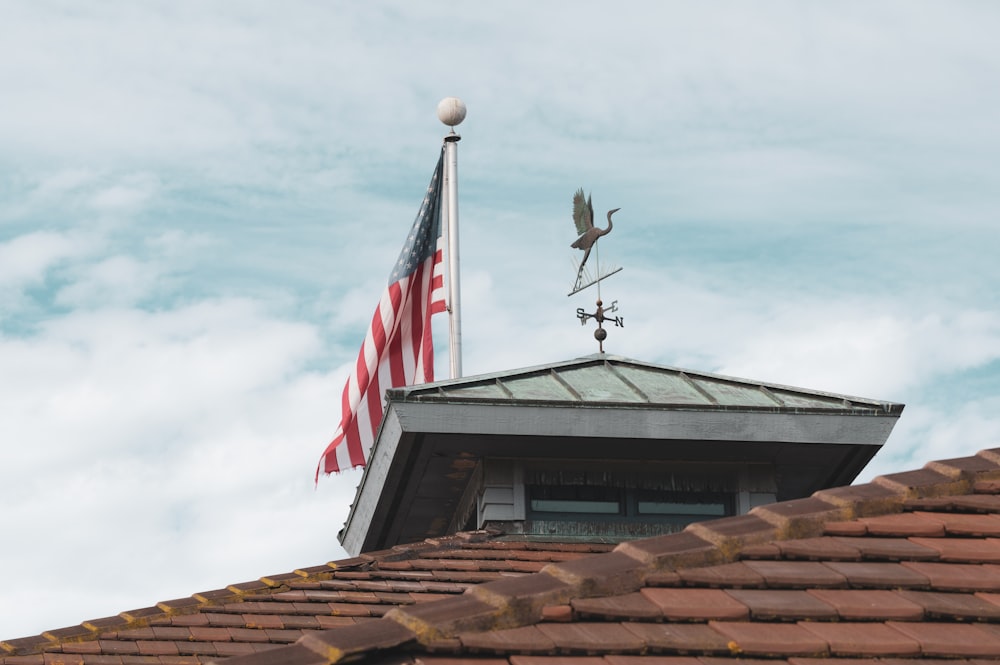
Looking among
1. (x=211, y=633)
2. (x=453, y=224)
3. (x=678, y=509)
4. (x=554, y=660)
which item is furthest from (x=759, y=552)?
(x=453, y=224)

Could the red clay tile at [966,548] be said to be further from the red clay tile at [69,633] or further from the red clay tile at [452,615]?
the red clay tile at [69,633]

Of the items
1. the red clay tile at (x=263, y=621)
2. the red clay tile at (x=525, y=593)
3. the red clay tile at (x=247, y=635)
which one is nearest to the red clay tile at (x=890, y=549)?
the red clay tile at (x=525, y=593)

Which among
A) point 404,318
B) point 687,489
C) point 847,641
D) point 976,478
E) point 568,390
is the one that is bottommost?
point 847,641

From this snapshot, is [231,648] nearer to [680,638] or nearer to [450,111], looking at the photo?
[680,638]

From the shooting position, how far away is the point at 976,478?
5.91m

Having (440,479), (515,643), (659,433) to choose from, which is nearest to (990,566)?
(515,643)

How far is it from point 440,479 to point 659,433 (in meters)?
1.80

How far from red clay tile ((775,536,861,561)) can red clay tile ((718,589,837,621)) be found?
28 centimetres

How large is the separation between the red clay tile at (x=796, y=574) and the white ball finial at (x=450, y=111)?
11591 mm

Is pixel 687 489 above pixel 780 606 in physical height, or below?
above

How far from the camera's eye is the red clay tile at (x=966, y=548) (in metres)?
5.22

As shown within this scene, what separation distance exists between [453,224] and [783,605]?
1080 cm

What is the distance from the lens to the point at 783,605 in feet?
15.6

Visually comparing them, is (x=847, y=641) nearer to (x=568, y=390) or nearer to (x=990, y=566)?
(x=990, y=566)
